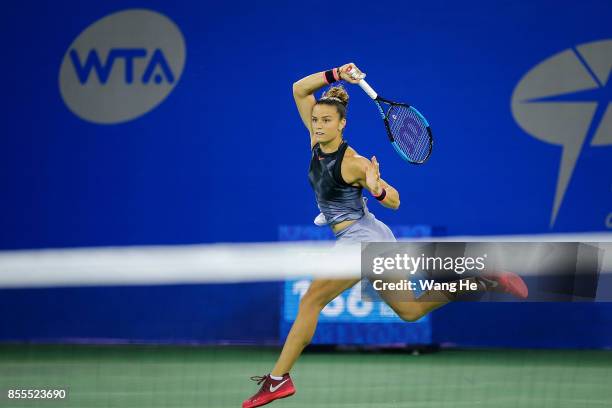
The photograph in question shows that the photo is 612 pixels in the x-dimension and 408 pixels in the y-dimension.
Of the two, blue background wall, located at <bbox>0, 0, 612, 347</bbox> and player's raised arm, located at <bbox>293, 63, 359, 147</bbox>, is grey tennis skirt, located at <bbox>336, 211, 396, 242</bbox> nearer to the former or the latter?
player's raised arm, located at <bbox>293, 63, 359, 147</bbox>

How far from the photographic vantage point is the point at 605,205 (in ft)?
27.7

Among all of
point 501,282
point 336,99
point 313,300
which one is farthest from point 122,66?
point 501,282

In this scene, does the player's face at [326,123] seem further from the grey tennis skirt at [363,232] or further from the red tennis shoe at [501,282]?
the red tennis shoe at [501,282]

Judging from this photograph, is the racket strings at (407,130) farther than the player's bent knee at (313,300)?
Yes

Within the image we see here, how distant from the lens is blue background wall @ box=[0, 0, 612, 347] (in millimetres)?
8344

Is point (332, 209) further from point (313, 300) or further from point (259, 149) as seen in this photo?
point (259, 149)

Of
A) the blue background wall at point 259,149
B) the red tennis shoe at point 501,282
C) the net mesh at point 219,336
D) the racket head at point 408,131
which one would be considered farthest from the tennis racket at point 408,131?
the blue background wall at point 259,149

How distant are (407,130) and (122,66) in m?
3.53

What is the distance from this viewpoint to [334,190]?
534 cm

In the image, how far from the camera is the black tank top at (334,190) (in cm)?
530

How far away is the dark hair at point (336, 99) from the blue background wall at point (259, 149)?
8.76 feet

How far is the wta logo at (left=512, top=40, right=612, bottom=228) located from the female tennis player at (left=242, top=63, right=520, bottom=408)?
3096 mm

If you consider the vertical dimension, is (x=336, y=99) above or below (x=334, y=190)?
above

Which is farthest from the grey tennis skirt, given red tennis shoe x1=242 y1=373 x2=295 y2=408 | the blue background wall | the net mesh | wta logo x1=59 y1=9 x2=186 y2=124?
wta logo x1=59 y1=9 x2=186 y2=124
